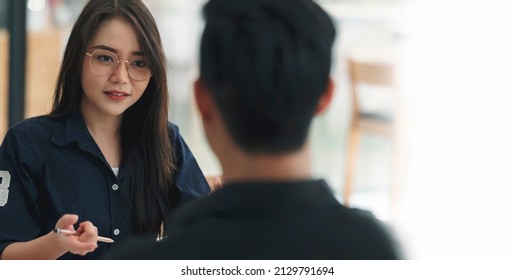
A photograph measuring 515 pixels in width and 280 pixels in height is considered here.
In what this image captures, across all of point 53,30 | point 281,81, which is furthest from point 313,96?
point 53,30

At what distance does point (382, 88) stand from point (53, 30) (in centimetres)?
141

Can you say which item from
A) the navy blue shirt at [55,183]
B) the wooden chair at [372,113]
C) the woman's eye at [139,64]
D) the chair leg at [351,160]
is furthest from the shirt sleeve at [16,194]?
the chair leg at [351,160]

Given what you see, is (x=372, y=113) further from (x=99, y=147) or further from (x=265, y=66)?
(x=265, y=66)

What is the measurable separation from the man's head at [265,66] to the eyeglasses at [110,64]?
23.7 inches

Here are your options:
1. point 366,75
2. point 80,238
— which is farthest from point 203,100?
point 366,75

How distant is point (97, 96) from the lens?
50.3 inches

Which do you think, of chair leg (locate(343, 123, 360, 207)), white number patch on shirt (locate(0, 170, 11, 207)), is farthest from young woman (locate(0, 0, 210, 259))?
chair leg (locate(343, 123, 360, 207))

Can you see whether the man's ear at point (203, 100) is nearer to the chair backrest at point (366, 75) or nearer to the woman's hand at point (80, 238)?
the woman's hand at point (80, 238)

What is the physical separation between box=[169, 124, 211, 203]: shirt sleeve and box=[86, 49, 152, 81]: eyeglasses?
169 millimetres

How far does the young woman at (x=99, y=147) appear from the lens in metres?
1.23

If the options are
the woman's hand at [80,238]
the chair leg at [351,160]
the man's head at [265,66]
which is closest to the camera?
the man's head at [265,66]

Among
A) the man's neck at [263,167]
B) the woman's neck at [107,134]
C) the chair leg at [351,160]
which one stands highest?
the man's neck at [263,167]

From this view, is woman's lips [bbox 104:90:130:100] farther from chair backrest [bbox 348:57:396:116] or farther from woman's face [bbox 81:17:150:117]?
chair backrest [bbox 348:57:396:116]

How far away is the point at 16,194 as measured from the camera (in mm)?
1220
